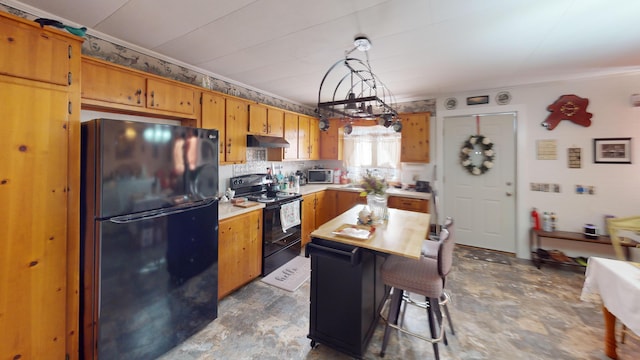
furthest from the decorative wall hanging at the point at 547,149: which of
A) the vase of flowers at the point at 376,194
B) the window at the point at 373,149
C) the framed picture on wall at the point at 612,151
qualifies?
the vase of flowers at the point at 376,194

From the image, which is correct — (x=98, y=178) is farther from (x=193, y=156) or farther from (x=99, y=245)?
(x=193, y=156)

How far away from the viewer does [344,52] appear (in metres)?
2.39

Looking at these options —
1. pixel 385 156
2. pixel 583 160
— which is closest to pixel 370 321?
pixel 385 156

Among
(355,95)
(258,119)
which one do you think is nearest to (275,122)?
(258,119)

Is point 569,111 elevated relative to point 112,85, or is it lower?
elevated

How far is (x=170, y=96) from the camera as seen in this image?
7.64ft

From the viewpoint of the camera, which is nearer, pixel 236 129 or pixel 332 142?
pixel 236 129

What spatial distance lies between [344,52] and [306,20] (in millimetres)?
663

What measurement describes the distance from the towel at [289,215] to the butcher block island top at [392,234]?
37.5 inches

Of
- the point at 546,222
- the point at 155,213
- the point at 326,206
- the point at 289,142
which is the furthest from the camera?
the point at 326,206

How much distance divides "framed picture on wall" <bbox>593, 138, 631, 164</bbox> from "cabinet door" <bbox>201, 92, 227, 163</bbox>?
4.80 meters

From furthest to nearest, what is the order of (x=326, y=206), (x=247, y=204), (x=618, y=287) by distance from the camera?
(x=326, y=206)
(x=247, y=204)
(x=618, y=287)

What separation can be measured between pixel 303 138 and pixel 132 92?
2663 mm

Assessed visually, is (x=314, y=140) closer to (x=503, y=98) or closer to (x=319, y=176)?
(x=319, y=176)
